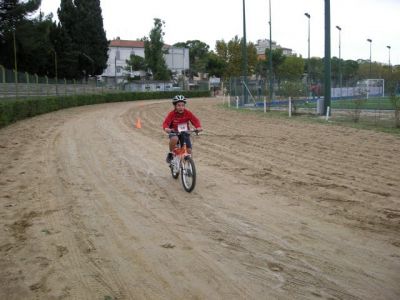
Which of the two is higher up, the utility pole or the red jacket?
the utility pole

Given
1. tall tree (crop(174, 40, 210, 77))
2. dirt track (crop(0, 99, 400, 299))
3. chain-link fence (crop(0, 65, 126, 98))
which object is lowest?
dirt track (crop(0, 99, 400, 299))

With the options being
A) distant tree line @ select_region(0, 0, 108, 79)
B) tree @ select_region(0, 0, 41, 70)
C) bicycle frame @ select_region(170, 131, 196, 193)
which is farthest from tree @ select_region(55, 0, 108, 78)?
bicycle frame @ select_region(170, 131, 196, 193)

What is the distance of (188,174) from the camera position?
8.64 metres

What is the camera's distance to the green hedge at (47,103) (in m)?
22.4

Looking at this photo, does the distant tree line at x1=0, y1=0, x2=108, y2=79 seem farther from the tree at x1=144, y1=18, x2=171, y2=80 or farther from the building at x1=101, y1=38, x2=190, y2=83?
the building at x1=101, y1=38, x2=190, y2=83

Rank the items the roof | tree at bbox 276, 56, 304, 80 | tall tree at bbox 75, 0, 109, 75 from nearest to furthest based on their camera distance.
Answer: tall tree at bbox 75, 0, 109, 75 < tree at bbox 276, 56, 304, 80 < the roof

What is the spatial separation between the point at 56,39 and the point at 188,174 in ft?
188

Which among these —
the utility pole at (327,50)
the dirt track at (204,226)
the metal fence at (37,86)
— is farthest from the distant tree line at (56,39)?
the dirt track at (204,226)

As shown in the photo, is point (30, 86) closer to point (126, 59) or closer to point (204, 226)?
point (204, 226)

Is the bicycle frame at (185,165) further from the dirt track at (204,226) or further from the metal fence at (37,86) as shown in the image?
the metal fence at (37,86)

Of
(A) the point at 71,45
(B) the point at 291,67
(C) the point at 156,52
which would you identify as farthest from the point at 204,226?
(B) the point at 291,67

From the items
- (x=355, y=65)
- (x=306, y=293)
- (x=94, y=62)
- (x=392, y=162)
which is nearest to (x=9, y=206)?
(x=306, y=293)

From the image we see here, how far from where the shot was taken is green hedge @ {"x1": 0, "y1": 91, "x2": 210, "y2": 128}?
22400 mm

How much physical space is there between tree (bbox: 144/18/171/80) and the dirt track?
66.3 m
